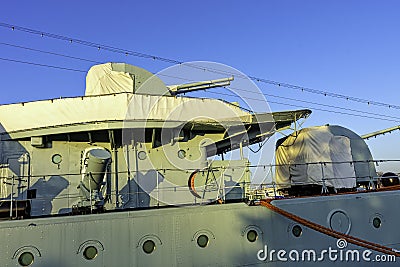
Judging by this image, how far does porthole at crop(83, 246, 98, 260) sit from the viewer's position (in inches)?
342

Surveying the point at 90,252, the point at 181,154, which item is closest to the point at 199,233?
the point at 90,252

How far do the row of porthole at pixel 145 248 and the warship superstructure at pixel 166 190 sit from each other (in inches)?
1.0

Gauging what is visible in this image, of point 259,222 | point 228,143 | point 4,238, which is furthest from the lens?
point 228,143

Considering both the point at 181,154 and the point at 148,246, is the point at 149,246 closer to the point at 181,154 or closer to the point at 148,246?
the point at 148,246

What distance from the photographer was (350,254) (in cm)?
1119

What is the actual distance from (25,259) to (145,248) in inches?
112

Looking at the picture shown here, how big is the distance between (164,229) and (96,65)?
315 inches

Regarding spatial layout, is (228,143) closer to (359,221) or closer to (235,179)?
(235,179)

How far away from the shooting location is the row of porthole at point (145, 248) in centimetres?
829

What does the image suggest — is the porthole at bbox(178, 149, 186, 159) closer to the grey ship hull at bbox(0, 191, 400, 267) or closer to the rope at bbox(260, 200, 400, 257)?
the grey ship hull at bbox(0, 191, 400, 267)

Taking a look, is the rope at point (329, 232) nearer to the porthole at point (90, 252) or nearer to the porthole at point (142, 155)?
the porthole at point (142, 155)

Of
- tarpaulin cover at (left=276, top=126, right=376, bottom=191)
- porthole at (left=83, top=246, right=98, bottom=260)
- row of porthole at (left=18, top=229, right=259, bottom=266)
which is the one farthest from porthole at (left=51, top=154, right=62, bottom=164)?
tarpaulin cover at (left=276, top=126, right=376, bottom=191)

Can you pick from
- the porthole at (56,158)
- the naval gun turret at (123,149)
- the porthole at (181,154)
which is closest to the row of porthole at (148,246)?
the naval gun turret at (123,149)

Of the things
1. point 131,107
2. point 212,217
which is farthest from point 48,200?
point 212,217
